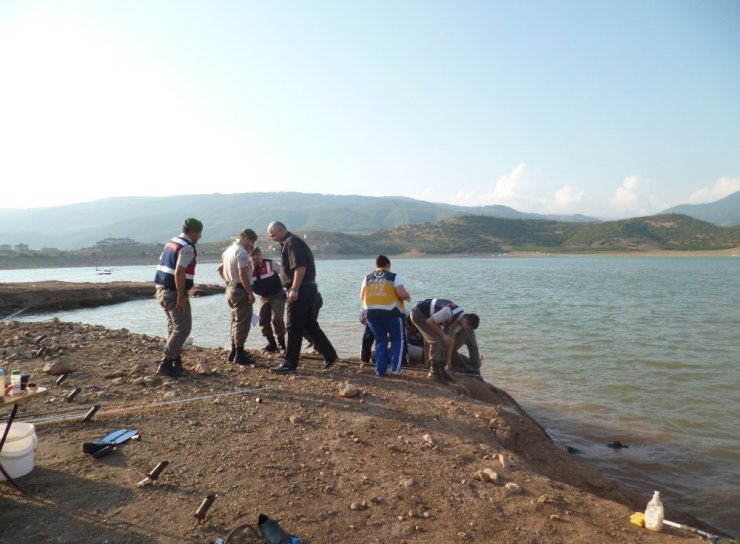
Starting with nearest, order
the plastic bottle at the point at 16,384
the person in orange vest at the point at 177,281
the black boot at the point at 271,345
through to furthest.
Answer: the plastic bottle at the point at 16,384, the person in orange vest at the point at 177,281, the black boot at the point at 271,345

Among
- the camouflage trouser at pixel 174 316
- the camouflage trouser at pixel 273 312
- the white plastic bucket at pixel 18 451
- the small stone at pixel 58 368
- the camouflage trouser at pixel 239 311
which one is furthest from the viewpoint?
the camouflage trouser at pixel 273 312

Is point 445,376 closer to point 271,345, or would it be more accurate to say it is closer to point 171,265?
point 271,345

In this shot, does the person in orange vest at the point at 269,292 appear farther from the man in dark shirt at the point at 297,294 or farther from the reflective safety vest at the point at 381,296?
the reflective safety vest at the point at 381,296

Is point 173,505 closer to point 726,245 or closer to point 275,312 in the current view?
point 275,312

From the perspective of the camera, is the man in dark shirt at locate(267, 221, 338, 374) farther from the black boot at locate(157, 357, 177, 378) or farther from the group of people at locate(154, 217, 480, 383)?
the black boot at locate(157, 357, 177, 378)

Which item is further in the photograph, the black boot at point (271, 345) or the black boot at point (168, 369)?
the black boot at point (271, 345)

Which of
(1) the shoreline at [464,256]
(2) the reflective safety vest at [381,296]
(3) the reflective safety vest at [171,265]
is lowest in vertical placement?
(1) the shoreline at [464,256]

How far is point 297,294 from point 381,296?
4.10 ft

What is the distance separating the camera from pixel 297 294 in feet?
22.3

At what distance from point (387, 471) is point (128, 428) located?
2710 millimetres

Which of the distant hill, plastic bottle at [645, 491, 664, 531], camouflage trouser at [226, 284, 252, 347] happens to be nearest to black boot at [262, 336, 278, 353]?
camouflage trouser at [226, 284, 252, 347]

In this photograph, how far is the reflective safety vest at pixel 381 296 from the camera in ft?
23.1

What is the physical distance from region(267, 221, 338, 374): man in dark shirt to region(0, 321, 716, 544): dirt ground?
0.42m

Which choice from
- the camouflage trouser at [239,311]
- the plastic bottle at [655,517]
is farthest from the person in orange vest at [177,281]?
the plastic bottle at [655,517]
